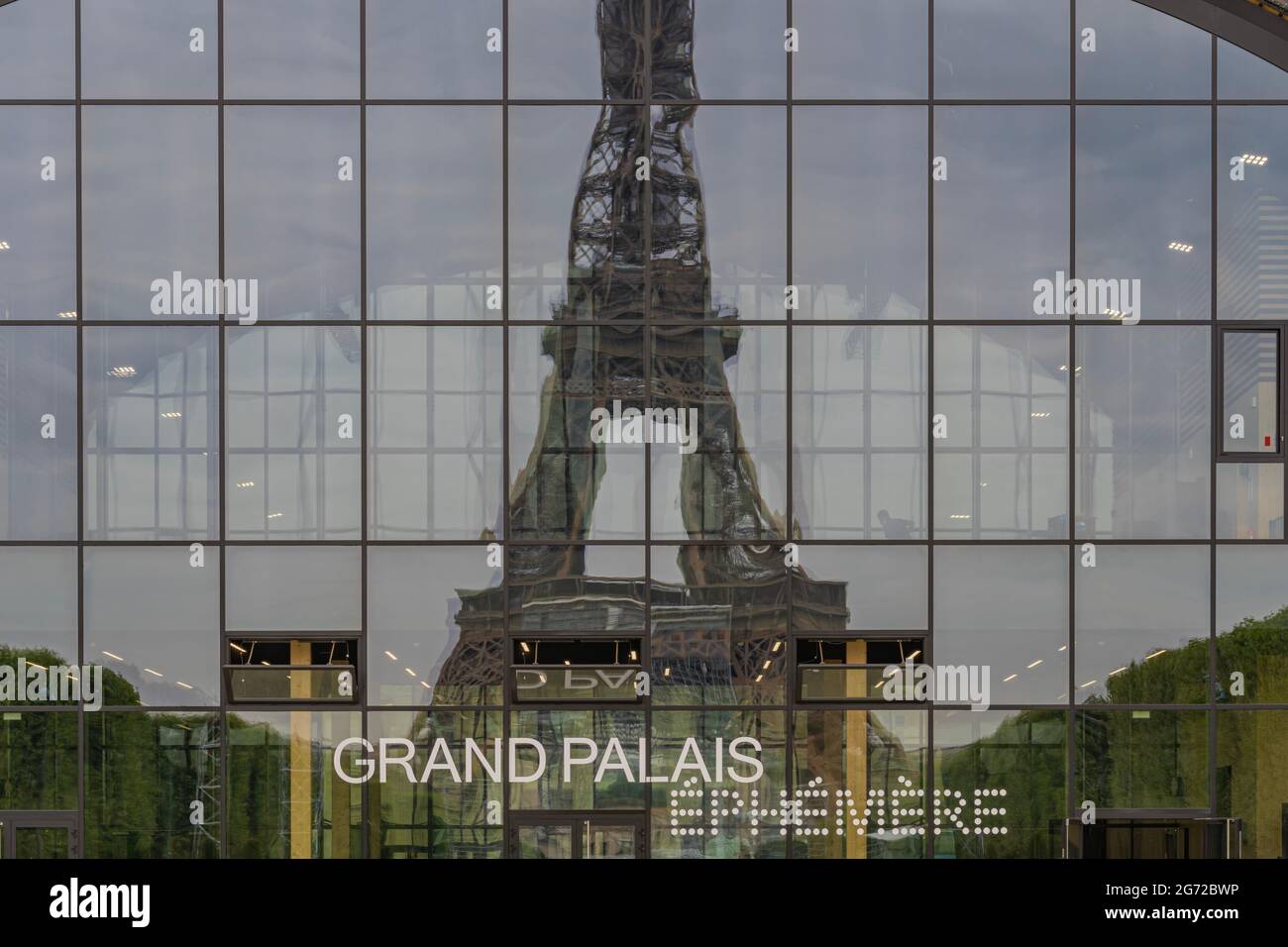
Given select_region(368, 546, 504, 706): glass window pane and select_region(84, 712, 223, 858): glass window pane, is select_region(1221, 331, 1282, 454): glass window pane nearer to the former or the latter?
select_region(368, 546, 504, 706): glass window pane

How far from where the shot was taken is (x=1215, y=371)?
9.98m

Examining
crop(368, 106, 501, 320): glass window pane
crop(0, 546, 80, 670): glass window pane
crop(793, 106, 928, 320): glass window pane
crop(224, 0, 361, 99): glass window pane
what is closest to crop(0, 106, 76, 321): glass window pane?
crop(224, 0, 361, 99): glass window pane

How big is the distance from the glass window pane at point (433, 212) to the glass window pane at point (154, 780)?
4.63m

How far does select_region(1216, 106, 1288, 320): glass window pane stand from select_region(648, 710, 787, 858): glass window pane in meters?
6.34

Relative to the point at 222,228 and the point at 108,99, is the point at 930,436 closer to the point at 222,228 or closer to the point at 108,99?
the point at 222,228

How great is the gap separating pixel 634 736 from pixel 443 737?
1902 millimetres

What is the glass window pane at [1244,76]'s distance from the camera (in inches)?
396

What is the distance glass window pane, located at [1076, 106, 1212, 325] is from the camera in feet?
32.9

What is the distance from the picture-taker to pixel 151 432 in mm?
9984

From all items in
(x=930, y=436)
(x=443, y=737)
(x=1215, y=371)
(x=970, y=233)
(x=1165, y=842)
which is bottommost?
(x=1165, y=842)

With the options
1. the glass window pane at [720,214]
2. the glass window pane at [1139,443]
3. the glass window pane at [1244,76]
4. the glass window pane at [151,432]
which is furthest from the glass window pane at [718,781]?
the glass window pane at [1244,76]

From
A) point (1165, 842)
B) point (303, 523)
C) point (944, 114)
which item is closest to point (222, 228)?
point (303, 523)

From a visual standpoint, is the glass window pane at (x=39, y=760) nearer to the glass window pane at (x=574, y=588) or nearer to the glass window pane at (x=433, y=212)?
the glass window pane at (x=574, y=588)

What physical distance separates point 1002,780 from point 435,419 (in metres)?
6.72
